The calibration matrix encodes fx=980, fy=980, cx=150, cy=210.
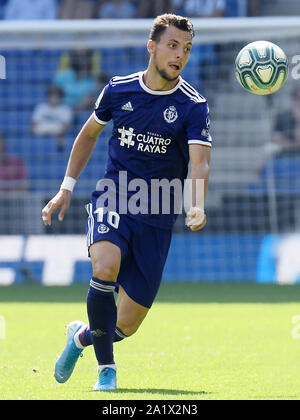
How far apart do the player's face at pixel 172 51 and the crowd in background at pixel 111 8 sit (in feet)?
35.9

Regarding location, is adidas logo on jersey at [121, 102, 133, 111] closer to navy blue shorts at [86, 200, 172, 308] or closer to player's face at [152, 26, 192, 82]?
player's face at [152, 26, 192, 82]

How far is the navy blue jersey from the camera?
20.4ft

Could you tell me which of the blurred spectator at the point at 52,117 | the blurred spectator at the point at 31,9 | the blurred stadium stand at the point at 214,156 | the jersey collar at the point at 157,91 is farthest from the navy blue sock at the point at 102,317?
the blurred spectator at the point at 31,9

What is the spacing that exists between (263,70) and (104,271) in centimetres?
213

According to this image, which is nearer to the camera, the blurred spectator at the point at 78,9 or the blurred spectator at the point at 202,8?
the blurred spectator at the point at 202,8

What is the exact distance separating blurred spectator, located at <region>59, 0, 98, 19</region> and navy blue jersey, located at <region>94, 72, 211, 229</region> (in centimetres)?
1158

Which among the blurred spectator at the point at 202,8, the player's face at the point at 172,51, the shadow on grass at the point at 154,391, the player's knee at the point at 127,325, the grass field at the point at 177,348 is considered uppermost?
the blurred spectator at the point at 202,8

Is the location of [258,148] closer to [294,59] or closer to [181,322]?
[294,59]

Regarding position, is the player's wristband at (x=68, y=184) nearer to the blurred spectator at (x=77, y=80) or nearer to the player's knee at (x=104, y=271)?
the player's knee at (x=104, y=271)

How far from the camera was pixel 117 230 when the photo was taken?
238 inches

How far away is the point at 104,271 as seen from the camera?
19.1 ft

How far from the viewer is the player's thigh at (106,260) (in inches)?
230

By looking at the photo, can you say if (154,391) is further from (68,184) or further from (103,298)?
(68,184)
